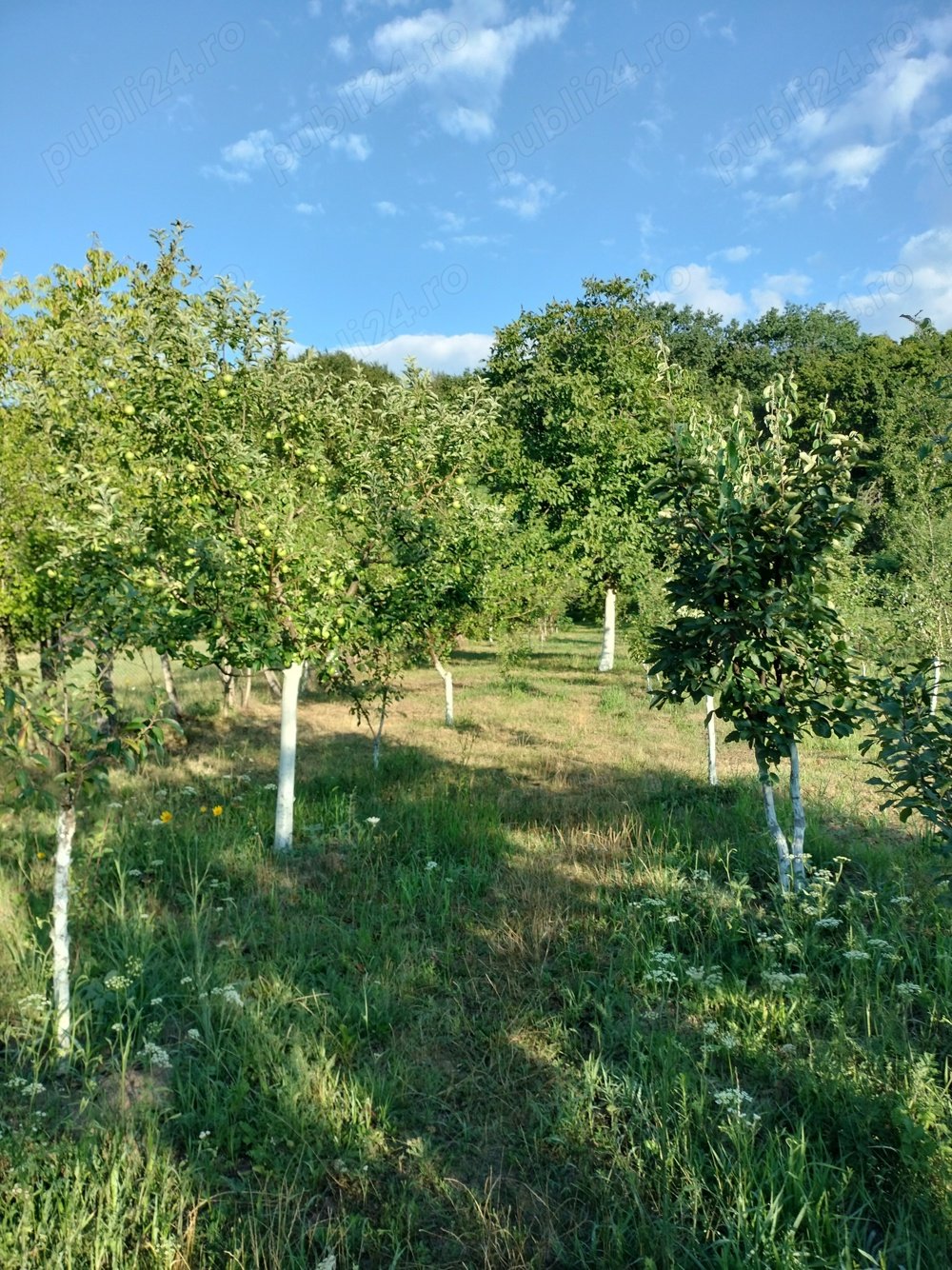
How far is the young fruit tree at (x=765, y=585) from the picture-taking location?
19.8 ft

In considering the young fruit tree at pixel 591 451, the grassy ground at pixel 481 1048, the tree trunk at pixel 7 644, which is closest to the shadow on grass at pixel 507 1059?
the grassy ground at pixel 481 1048

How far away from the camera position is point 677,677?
646 centimetres

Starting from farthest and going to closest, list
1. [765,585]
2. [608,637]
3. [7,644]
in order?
[608,637] → [7,644] → [765,585]

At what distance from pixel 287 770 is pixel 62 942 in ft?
12.1

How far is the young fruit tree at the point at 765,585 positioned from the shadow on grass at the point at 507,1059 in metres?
1.45

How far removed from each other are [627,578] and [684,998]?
1976 cm

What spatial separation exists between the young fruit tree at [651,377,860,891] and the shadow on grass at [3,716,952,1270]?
1448 millimetres

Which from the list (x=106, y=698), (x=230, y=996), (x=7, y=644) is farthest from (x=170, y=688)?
(x=230, y=996)

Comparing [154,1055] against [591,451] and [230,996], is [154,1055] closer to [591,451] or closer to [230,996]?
[230,996]

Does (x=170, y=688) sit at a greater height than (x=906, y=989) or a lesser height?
greater

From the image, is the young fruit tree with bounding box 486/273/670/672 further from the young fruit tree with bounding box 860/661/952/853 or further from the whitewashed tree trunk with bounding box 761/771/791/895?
the young fruit tree with bounding box 860/661/952/853

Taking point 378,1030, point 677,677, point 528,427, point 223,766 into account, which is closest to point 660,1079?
point 378,1030

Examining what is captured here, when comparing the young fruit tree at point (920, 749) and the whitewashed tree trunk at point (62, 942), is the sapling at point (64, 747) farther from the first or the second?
the young fruit tree at point (920, 749)

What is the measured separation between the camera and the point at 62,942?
4.78 m
